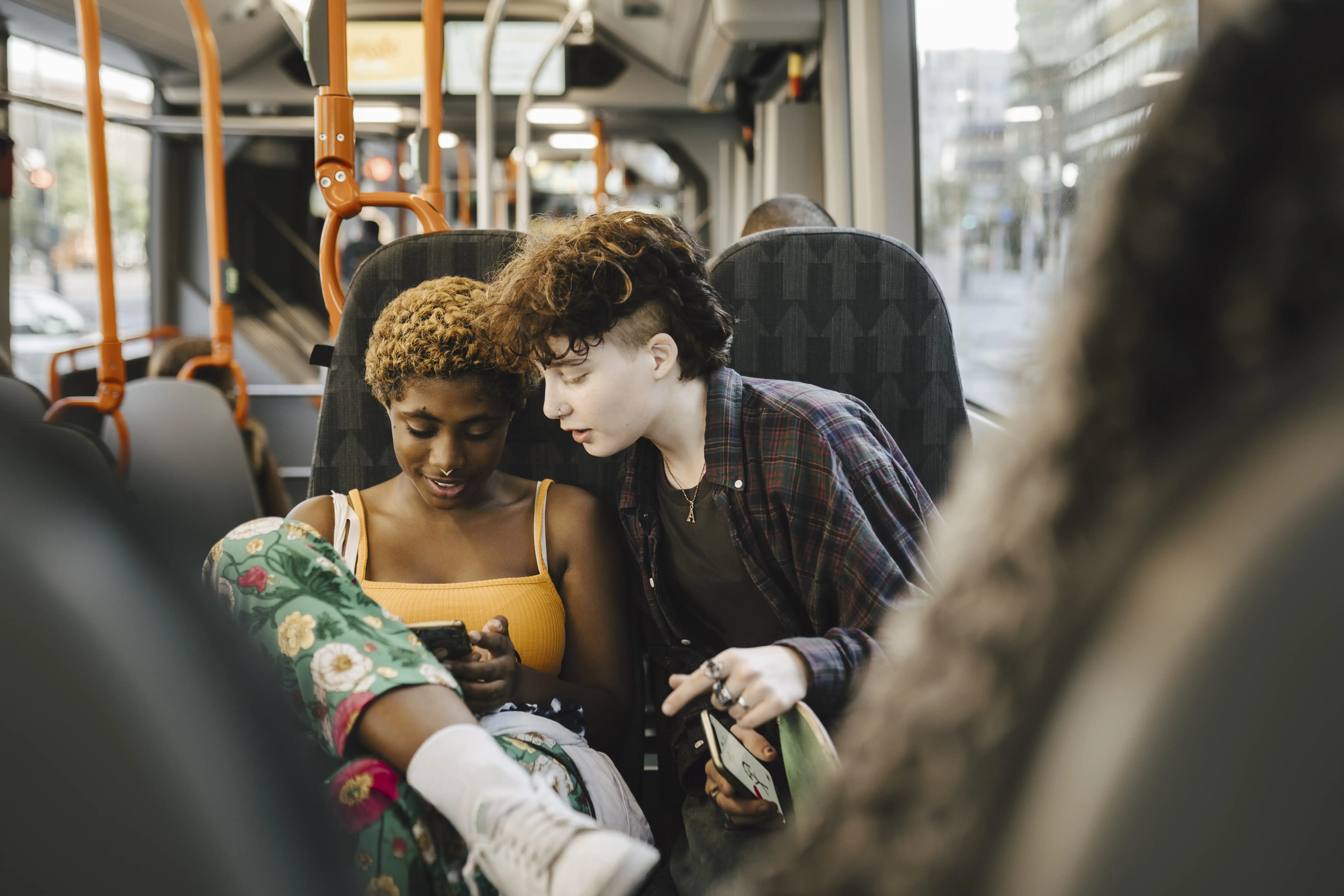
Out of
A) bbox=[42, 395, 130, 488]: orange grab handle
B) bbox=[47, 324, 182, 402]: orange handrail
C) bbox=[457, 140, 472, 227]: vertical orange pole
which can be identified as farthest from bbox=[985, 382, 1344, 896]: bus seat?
bbox=[457, 140, 472, 227]: vertical orange pole

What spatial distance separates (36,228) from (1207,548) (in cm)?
444

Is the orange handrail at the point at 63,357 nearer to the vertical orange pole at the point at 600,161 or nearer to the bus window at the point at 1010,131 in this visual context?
the vertical orange pole at the point at 600,161

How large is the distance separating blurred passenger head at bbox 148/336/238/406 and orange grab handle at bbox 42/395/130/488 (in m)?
0.83

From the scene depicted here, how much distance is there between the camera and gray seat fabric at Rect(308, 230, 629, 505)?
4.71ft

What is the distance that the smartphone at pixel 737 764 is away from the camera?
92 cm

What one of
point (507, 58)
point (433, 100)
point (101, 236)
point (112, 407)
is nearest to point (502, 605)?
point (433, 100)

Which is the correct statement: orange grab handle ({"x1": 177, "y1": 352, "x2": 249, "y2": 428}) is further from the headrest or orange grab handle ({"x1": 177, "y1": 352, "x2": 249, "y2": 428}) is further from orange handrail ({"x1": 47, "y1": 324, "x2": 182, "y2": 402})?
the headrest

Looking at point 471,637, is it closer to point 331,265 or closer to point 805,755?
point 805,755

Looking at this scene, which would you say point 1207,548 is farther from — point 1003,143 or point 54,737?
point 1003,143

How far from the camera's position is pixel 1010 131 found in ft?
6.51

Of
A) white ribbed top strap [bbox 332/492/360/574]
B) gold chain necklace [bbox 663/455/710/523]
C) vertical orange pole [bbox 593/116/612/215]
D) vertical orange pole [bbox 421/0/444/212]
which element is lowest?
white ribbed top strap [bbox 332/492/360/574]

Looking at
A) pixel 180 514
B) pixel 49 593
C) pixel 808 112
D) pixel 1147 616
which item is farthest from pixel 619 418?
pixel 808 112

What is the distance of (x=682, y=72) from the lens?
5.89 meters

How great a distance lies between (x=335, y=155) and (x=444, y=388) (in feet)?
2.41
